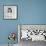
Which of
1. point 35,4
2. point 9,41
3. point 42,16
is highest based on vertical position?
point 35,4

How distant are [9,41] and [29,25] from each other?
34.5 inches

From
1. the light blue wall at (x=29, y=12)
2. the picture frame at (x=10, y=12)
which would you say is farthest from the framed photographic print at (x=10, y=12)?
the light blue wall at (x=29, y=12)

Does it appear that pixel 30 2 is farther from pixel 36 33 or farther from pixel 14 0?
pixel 36 33

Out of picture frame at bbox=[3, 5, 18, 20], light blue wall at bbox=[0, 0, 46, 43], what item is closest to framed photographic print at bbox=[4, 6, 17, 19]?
picture frame at bbox=[3, 5, 18, 20]

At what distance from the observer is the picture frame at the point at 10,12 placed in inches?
185

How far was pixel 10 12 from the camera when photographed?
4.73 meters

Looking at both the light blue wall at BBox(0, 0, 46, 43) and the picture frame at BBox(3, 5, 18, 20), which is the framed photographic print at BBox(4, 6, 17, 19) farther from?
the light blue wall at BBox(0, 0, 46, 43)

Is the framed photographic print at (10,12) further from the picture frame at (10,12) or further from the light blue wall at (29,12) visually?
the light blue wall at (29,12)

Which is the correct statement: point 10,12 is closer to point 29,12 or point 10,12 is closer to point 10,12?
point 10,12

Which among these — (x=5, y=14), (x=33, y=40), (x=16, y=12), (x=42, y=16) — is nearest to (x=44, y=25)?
(x=42, y=16)

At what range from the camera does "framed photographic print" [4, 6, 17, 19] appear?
471cm

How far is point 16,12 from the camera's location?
15.5ft

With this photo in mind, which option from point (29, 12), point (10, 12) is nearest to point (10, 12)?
point (10, 12)

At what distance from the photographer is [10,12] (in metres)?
4.73
